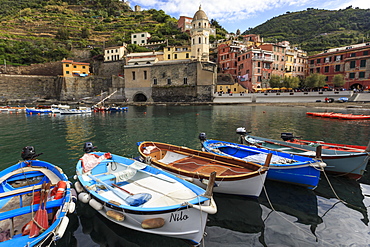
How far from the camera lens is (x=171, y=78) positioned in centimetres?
5250

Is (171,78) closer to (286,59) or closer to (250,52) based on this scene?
(250,52)

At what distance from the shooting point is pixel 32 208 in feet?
13.7

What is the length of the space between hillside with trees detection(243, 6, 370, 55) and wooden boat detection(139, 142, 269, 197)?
90.8 m

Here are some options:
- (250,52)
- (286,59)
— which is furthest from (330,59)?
(250,52)

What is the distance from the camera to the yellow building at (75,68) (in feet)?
182

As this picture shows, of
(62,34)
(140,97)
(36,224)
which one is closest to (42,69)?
(62,34)

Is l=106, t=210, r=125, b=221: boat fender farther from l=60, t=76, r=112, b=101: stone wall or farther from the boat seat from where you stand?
l=60, t=76, r=112, b=101: stone wall

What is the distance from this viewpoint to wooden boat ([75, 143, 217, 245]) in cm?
427

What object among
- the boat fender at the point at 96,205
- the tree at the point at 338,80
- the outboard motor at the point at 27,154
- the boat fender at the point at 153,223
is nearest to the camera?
the boat fender at the point at 153,223

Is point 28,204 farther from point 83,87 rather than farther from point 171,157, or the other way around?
point 83,87

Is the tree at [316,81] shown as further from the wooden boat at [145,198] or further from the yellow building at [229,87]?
the wooden boat at [145,198]

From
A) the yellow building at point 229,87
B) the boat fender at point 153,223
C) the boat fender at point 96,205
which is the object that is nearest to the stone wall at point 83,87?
the yellow building at point 229,87

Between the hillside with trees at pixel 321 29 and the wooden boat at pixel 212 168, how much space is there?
90.8 metres

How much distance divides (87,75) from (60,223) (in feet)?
200
